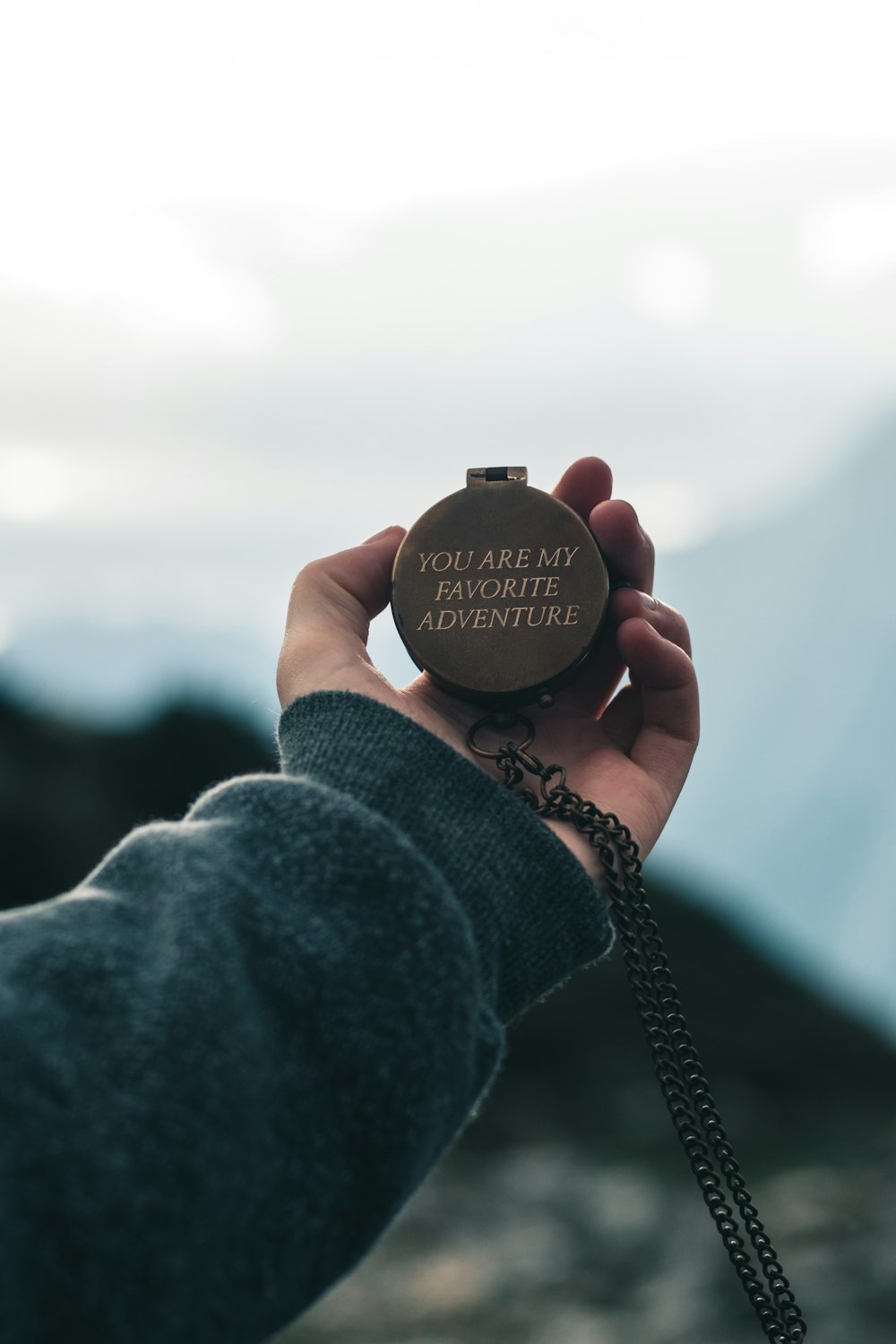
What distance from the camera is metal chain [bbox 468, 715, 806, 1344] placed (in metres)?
1.60

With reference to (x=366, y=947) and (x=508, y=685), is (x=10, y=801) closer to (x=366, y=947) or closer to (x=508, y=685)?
(x=508, y=685)

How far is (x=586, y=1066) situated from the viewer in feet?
23.8

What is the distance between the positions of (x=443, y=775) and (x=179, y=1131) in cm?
65

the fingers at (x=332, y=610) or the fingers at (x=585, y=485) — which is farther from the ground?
the fingers at (x=585, y=485)

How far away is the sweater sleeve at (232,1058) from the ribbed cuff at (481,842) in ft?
0.04

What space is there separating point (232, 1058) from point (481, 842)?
20.2 inches

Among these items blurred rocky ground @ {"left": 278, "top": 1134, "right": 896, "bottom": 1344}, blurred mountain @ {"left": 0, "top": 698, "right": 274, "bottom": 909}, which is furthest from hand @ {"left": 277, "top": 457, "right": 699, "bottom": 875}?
blurred mountain @ {"left": 0, "top": 698, "right": 274, "bottom": 909}

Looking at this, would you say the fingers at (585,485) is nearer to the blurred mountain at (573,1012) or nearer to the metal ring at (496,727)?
the metal ring at (496,727)

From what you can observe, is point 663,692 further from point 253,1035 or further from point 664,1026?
point 253,1035

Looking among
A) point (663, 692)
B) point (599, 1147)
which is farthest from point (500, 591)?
point (599, 1147)

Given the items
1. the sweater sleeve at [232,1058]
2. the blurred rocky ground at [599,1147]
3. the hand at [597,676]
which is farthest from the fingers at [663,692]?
the blurred rocky ground at [599,1147]

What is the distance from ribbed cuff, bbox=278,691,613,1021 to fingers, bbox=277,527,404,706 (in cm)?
30

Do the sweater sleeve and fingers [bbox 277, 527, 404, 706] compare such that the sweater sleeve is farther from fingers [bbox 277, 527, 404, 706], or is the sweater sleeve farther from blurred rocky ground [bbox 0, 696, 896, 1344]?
blurred rocky ground [bbox 0, 696, 896, 1344]

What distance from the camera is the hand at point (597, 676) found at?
2.00 metres
